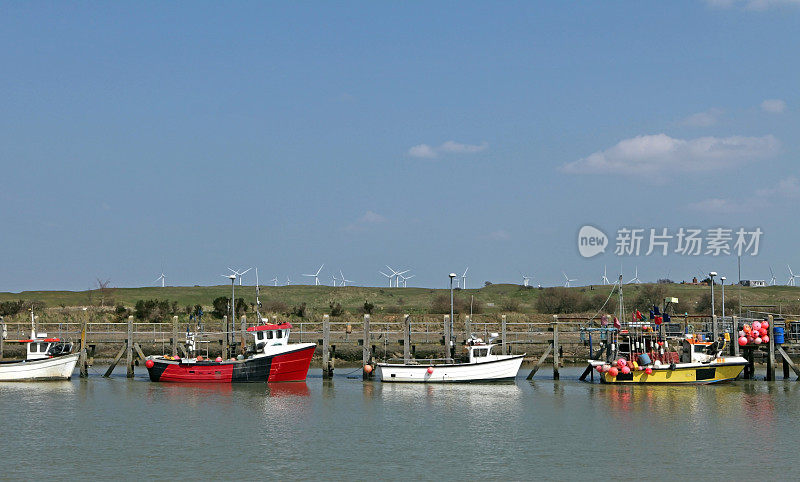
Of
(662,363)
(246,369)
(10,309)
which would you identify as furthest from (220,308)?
(662,363)

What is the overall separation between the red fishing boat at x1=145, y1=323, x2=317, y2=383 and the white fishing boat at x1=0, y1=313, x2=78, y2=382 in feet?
19.0

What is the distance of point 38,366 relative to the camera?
5762 cm

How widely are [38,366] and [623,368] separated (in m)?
36.0

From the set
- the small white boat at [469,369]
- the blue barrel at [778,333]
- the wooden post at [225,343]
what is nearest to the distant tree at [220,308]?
the wooden post at [225,343]

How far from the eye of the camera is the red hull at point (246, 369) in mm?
55562

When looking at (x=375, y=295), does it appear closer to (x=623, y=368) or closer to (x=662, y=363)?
(x=623, y=368)

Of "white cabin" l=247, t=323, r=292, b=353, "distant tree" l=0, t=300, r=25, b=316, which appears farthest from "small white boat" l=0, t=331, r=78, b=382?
"distant tree" l=0, t=300, r=25, b=316

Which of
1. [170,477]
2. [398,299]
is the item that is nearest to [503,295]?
[398,299]

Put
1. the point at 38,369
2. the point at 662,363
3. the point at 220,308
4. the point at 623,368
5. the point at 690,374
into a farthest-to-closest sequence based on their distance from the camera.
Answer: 1. the point at 220,308
2. the point at 38,369
3. the point at 662,363
4. the point at 623,368
5. the point at 690,374

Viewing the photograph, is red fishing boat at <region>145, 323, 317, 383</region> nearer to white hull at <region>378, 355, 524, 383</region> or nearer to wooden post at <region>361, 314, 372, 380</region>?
wooden post at <region>361, 314, 372, 380</region>

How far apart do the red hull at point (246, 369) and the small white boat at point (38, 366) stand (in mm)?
6085

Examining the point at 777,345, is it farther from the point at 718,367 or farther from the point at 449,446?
the point at 449,446

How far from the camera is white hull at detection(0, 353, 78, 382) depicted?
5759 centimetres

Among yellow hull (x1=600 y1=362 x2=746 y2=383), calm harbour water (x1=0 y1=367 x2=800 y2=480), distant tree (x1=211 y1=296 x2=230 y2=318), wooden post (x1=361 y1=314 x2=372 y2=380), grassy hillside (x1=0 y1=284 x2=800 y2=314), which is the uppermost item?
grassy hillside (x1=0 y1=284 x2=800 y2=314)
